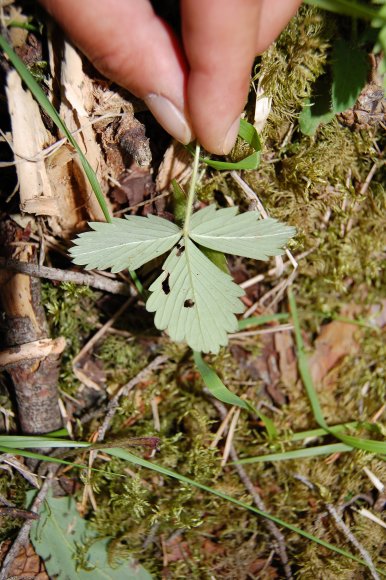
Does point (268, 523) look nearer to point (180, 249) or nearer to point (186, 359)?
point (186, 359)

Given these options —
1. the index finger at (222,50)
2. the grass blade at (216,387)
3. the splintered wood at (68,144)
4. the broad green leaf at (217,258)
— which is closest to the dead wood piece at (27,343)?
the splintered wood at (68,144)

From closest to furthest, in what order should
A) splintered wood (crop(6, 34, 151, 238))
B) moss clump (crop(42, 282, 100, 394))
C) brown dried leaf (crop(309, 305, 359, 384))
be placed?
splintered wood (crop(6, 34, 151, 238)) → moss clump (crop(42, 282, 100, 394)) → brown dried leaf (crop(309, 305, 359, 384))

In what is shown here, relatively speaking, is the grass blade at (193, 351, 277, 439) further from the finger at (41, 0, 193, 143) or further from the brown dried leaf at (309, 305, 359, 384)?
the finger at (41, 0, 193, 143)

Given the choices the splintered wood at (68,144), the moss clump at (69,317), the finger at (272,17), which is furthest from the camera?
the moss clump at (69,317)

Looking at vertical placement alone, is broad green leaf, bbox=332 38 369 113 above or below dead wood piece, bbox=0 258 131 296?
above

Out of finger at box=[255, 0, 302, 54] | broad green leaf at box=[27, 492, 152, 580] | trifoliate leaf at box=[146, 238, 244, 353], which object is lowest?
broad green leaf at box=[27, 492, 152, 580]

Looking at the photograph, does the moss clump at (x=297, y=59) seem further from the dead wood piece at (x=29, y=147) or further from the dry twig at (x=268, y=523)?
the dry twig at (x=268, y=523)

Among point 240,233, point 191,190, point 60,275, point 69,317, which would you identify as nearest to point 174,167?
point 191,190

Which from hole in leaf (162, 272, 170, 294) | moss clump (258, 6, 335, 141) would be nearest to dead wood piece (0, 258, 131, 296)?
hole in leaf (162, 272, 170, 294)
